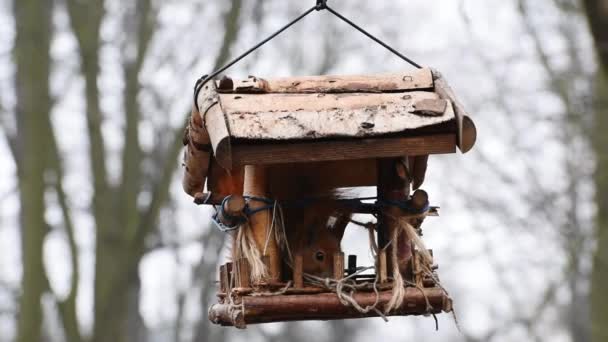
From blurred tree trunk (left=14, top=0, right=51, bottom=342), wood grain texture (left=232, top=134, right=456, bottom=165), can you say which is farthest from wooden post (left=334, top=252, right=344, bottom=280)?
blurred tree trunk (left=14, top=0, right=51, bottom=342)

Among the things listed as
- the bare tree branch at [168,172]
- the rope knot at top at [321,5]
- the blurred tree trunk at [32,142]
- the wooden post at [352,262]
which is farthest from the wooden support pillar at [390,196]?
the bare tree branch at [168,172]

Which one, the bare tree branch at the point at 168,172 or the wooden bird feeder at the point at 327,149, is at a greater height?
the bare tree branch at the point at 168,172

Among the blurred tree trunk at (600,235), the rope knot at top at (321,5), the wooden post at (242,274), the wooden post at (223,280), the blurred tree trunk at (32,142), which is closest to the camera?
the wooden post at (242,274)

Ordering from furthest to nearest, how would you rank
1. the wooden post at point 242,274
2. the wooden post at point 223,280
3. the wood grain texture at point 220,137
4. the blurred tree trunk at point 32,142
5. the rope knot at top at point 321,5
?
the blurred tree trunk at point 32,142, the wooden post at point 223,280, the rope knot at top at point 321,5, the wooden post at point 242,274, the wood grain texture at point 220,137

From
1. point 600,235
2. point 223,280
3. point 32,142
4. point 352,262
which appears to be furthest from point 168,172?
point 352,262

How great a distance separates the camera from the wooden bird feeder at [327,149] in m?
3.69

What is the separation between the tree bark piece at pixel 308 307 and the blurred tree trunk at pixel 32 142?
6106 mm

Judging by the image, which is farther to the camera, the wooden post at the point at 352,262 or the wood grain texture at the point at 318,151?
the wooden post at the point at 352,262

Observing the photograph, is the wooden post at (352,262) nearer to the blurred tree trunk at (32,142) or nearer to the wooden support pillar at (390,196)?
the wooden support pillar at (390,196)

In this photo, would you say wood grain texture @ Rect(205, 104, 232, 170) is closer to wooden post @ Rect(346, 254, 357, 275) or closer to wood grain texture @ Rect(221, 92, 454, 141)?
wood grain texture @ Rect(221, 92, 454, 141)

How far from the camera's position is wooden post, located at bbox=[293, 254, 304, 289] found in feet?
12.7

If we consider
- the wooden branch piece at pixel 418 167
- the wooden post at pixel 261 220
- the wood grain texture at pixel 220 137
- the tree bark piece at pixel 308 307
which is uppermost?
the wood grain texture at pixel 220 137

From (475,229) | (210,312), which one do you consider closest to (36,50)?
(210,312)

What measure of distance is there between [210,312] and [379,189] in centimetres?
70
